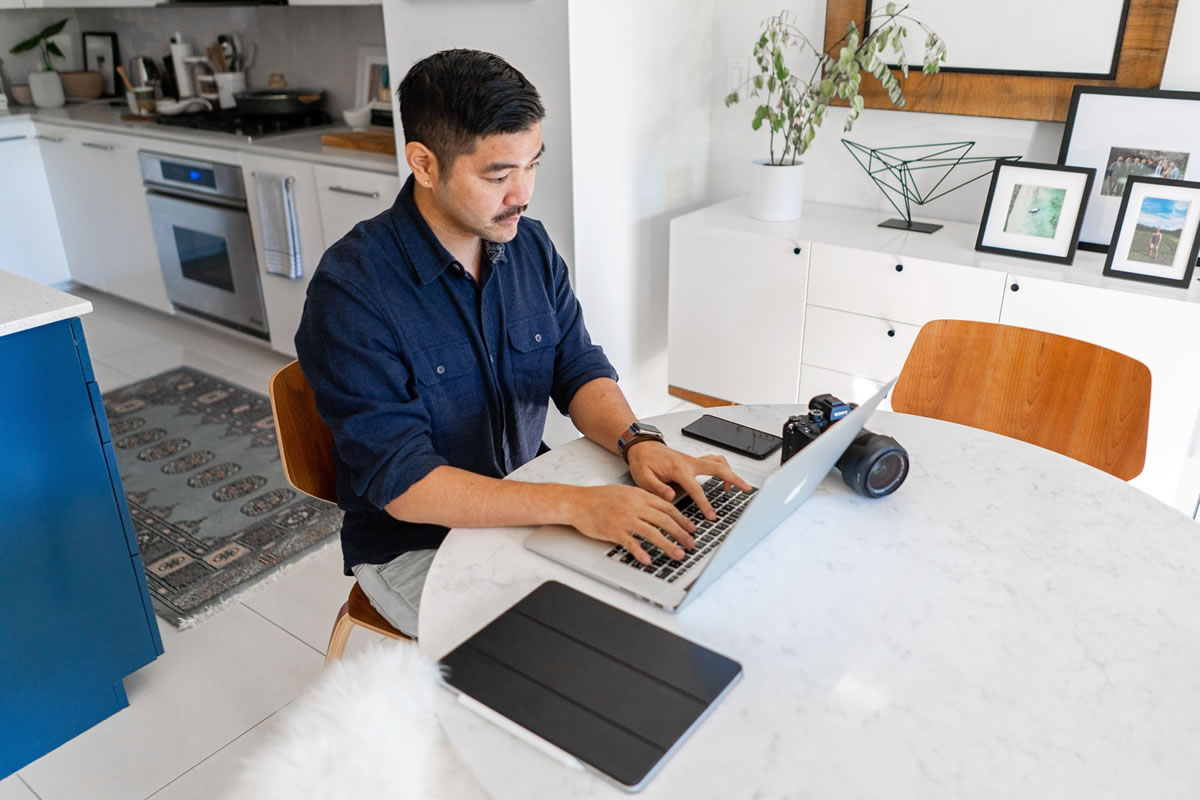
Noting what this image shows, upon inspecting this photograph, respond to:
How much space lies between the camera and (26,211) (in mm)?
4492

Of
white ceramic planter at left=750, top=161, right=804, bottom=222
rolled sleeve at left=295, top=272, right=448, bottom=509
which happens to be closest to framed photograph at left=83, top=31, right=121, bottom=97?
white ceramic planter at left=750, top=161, right=804, bottom=222

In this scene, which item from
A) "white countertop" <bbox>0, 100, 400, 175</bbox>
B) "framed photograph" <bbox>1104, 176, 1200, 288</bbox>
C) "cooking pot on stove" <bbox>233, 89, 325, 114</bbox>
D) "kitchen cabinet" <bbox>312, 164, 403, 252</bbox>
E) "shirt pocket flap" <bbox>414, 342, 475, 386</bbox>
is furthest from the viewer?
"cooking pot on stove" <bbox>233, 89, 325, 114</bbox>

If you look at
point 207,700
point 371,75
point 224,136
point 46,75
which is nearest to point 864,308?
point 207,700

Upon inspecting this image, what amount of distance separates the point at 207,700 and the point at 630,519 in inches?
53.2

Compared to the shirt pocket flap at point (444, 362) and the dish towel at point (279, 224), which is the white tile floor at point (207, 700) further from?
the dish towel at point (279, 224)

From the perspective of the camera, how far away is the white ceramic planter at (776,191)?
266 cm

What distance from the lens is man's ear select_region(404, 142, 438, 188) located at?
1.35 meters

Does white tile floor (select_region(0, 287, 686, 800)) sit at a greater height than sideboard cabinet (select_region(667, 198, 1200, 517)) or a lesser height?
lesser

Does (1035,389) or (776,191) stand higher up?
(776,191)

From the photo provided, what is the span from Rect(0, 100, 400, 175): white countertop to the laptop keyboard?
219 centimetres

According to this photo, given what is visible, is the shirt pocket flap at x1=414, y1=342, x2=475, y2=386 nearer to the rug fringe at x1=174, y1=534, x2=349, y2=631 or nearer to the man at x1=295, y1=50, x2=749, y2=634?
the man at x1=295, y1=50, x2=749, y2=634

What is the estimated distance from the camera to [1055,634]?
3.19 feet

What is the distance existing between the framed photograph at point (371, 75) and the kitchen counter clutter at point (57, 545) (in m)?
2.22

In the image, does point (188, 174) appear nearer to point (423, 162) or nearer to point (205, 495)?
point (205, 495)
